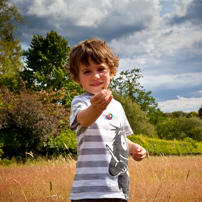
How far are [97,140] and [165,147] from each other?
37.2 feet

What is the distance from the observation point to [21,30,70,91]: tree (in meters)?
17.7

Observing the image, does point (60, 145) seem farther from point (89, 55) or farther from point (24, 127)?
point (89, 55)

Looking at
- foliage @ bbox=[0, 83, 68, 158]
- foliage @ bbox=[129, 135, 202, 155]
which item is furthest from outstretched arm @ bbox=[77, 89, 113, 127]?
foliage @ bbox=[129, 135, 202, 155]

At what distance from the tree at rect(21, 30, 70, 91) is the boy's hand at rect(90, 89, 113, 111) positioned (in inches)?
654

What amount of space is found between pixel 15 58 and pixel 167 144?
16928mm

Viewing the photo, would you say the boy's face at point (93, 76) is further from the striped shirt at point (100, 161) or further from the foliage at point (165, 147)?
the foliage at point (165, 147)

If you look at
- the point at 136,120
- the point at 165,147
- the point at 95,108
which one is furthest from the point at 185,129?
the point at 95,108

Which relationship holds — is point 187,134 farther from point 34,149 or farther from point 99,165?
→ point 99,165

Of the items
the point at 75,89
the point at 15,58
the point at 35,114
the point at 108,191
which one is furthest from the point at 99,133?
the point at 15,58

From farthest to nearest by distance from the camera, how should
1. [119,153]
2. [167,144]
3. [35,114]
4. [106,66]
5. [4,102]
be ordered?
[167,144] → [4,102] → [35,114] → [106,66] → [119,153]

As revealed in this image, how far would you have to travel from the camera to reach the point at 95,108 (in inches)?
54.0

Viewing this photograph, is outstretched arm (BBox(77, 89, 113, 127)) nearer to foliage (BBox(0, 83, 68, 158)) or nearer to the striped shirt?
the striped shirt

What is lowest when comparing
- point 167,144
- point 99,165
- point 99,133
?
point 167,144

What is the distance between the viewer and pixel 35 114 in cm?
922
